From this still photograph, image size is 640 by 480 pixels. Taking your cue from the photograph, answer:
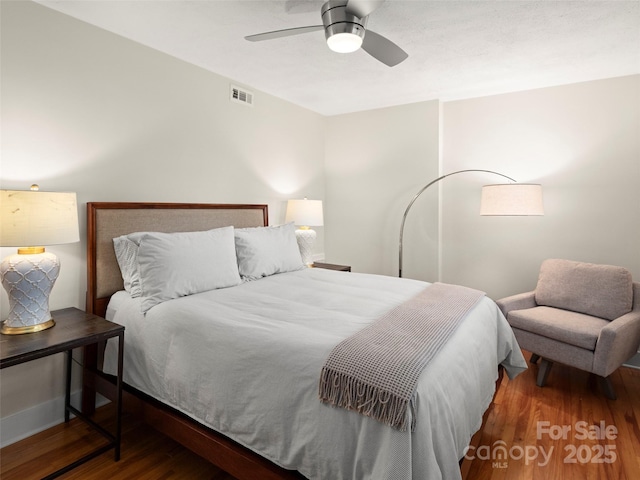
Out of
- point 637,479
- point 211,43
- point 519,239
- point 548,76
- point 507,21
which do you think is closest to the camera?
point 637,479

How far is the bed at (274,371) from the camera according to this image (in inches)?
49.6

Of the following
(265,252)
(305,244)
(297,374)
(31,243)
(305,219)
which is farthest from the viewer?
(305,219)

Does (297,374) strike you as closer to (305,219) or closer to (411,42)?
(411,42)

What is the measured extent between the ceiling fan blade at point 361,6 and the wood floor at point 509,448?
2.22 meters

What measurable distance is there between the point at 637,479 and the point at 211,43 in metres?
3.65

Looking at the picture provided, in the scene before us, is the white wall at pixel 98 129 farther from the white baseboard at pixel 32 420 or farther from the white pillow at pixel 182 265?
the white pillow at pixel 182 265

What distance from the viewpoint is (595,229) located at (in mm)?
3291

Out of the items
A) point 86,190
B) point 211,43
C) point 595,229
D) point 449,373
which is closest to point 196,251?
point 86,190

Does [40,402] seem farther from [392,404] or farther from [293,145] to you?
[293,145]

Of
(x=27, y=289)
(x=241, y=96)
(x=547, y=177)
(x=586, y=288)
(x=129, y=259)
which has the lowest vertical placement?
(x=586, y=288)

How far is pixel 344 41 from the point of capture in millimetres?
1886

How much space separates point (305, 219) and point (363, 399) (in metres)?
2.68

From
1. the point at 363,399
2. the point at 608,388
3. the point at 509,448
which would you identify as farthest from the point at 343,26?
the point at 608,388

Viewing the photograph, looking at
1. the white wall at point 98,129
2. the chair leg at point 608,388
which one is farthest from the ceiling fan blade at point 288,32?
the chair leg at point 608,388
